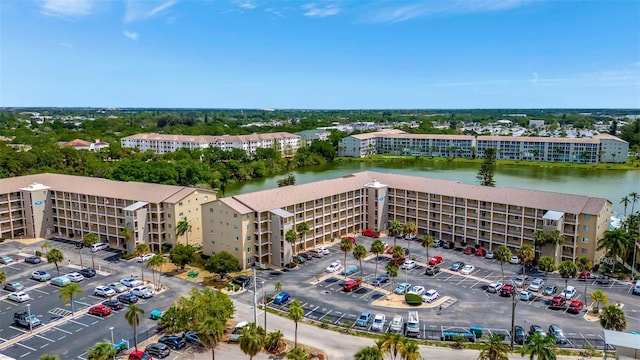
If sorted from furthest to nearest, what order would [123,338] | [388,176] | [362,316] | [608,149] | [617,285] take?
1. [608,149]
2. [388,176]
3. [617,285]
4. [362,316]
5. [123,338]

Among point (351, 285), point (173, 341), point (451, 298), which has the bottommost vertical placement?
point (451, 298)

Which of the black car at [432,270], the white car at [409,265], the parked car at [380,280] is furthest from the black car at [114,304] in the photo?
the black car at [432,270]

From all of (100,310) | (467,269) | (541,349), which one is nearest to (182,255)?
(100,310)

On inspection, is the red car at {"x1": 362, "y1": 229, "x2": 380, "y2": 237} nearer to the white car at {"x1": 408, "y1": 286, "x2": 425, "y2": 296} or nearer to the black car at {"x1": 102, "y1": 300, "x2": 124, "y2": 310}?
the white car at {"x1": 408, "y1": 286, "x2": 425, "y2": 296}

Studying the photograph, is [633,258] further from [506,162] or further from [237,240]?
[506,162]

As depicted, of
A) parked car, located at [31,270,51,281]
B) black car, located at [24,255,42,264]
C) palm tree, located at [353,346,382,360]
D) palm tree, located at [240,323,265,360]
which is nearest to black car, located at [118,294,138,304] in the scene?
parked car, located at [31,270,51,281]

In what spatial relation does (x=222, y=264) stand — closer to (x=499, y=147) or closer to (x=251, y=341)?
(x=251, y=341)

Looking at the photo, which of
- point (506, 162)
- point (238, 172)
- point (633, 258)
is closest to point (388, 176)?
point (633, 258)
